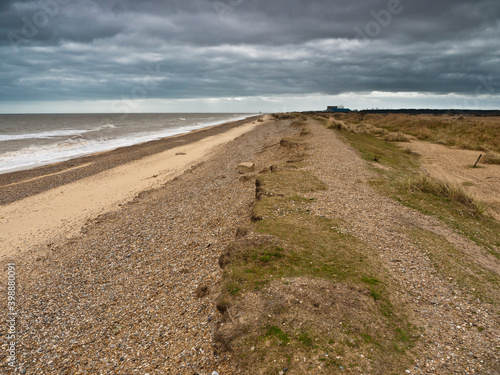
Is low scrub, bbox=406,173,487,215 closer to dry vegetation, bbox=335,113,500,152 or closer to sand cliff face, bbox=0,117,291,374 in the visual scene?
sand cliff face, bbox=0,117,291,374

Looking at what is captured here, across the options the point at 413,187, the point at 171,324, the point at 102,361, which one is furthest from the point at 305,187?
the point at 102,361

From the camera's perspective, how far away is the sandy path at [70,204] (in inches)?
442

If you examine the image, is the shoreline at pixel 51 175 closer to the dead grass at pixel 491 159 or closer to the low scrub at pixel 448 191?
the low scrub at pixel 448 191

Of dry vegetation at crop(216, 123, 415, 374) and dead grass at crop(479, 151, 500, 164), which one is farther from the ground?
dead grass at crop(479, 151, 500, 164)

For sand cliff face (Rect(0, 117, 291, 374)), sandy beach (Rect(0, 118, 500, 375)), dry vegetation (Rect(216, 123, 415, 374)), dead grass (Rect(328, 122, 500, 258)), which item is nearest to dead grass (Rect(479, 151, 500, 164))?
dead grass (Rect(328, 122, 500, 258))

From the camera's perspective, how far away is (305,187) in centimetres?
1080

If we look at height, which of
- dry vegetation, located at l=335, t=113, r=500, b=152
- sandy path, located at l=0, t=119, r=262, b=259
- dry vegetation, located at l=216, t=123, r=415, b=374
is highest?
dry vegetation, located at l=335, t=113, r=500, b=152

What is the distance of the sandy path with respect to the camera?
11.2 metres

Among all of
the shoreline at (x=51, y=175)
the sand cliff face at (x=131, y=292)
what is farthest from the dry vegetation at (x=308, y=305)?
the shoreline at (x=51, y=175)

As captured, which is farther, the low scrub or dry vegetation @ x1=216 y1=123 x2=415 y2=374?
the low scrub

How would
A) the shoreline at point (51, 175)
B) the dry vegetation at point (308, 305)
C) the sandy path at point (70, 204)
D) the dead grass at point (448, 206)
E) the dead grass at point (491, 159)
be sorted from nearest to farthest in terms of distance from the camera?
1. the dry vegetation at point (308, 305)
2. the dead grass at point (448, 206)
3. the sandy path at point (70, 204)
4. the shoreline at point (51, 175)
5. the dead grass at point (491, 159)

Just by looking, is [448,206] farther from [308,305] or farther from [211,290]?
[211,290]

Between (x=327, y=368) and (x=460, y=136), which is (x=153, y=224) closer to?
(x=327, y=368)

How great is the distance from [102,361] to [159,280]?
2265mm
